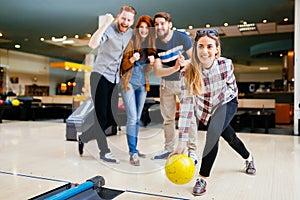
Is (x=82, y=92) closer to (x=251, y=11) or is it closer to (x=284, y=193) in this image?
(x=284, y=193)

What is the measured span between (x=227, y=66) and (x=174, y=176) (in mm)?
738

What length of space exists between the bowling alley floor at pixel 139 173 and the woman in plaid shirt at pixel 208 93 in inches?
10.5

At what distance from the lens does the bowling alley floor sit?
1.83 metres

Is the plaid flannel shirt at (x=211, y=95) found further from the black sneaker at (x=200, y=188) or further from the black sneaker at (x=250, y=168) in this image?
the black sneaker at (x=250, y=168)

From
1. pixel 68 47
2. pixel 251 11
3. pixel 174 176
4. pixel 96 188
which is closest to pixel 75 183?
pixel 96 188

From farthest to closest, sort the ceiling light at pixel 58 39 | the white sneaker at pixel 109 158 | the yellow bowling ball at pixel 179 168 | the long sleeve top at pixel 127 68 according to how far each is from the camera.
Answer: the ceiling light at pixel 58 39 < the white sneaker at pixel 109 158 < the long sleeve top at pixel 127 68 < the yellow bowling ball at pixel 179 168

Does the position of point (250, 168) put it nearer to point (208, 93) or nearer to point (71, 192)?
point (208, 93)

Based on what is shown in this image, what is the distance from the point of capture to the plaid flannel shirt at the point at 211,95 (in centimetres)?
182

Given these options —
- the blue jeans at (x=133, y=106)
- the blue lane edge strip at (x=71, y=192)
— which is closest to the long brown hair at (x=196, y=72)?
the blue jeans at (x=133, y=106)

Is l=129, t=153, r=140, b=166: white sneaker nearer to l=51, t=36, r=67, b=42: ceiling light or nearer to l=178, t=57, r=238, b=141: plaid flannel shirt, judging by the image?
l=178, t=57, r=238, b=141: plaid flannel shirt

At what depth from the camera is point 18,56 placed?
12.3 meters

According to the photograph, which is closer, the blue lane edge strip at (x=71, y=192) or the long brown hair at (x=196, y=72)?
the blue lane edge strip at (x=71, y=192)

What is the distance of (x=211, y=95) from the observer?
6.13 feet

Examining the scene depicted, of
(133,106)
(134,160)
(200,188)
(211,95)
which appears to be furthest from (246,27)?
(200,188)
